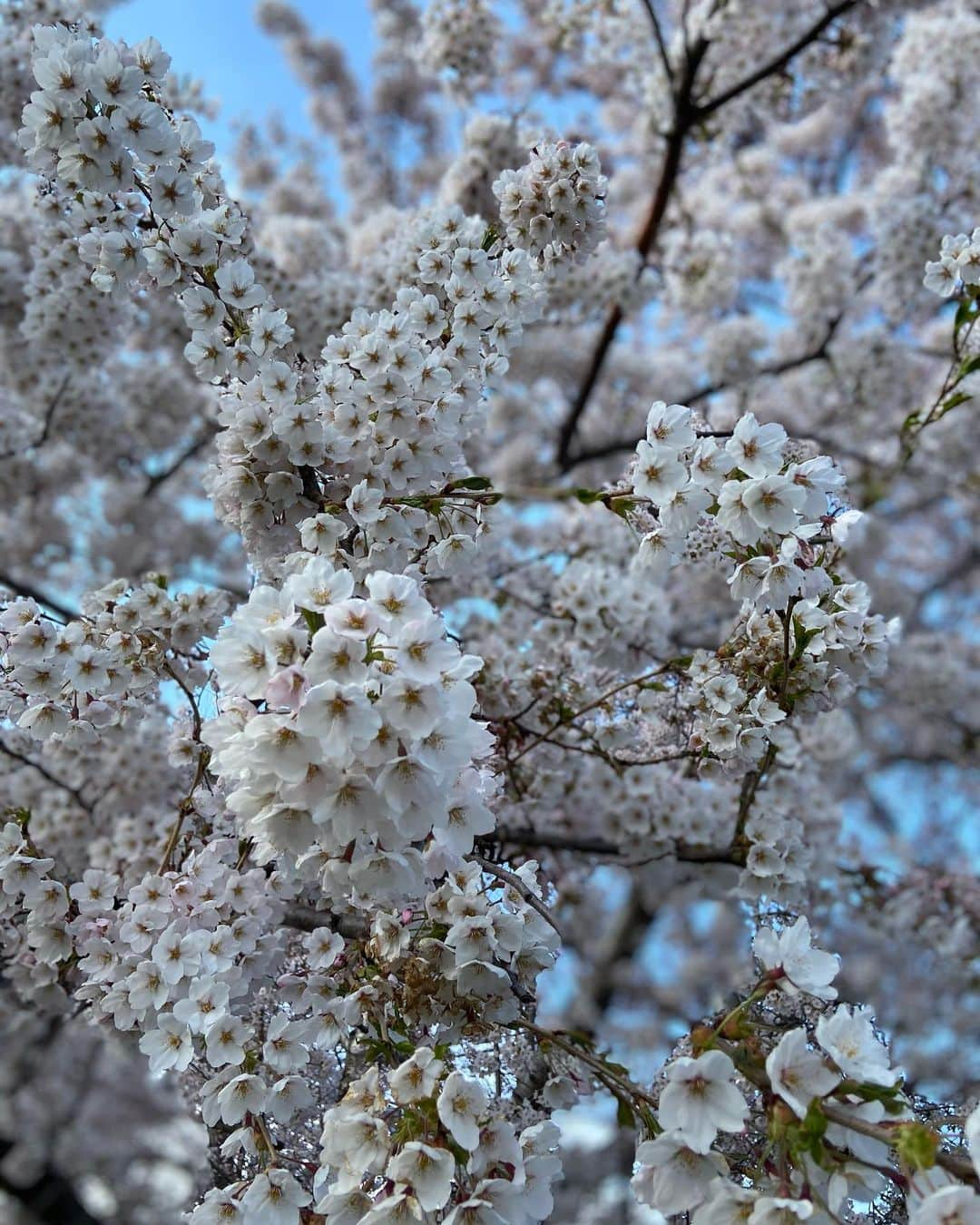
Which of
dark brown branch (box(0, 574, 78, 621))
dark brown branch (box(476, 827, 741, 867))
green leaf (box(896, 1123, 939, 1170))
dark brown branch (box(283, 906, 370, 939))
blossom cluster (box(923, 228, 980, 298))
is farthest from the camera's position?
dark brown branch (box(0, 574, 78, 621))

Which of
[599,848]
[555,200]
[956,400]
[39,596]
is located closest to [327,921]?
[599,848]

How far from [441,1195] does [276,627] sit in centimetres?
99

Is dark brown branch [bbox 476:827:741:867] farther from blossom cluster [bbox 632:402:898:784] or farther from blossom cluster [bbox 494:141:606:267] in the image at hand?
blossom cluster [bbox 494:141:606:267]

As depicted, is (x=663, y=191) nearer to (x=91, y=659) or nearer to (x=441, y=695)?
(x=91, y=659)

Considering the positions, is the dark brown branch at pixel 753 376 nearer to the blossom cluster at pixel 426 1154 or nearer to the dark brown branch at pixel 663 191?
the dark brown branch at pixel 663 191

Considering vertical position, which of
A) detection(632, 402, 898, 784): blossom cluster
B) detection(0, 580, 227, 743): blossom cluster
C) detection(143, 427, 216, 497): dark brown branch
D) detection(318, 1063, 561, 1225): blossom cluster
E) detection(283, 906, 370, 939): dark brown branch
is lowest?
detection(318, 1063, 561, 1225): blossom cluster

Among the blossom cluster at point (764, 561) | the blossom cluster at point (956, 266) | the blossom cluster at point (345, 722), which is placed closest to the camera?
the blossom cluster at point (345, 722)

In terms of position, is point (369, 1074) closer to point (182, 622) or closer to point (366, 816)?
point (366, 816)

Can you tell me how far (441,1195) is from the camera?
1603mm

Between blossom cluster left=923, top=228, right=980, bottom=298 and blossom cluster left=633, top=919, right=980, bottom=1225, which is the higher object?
blossom cluster left=923, top=228, right=980, bottom=298

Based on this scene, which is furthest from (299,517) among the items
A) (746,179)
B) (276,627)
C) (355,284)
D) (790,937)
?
(746,179)

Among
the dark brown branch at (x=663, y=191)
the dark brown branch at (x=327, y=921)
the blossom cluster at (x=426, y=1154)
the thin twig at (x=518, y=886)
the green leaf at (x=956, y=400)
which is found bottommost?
the blossom cluster at (x=426, y=1154)

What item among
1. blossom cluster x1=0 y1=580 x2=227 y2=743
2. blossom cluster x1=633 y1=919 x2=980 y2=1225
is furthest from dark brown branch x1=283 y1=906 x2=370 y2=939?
blossom cluster x1=633 y1=919 x2=980 y2=1225

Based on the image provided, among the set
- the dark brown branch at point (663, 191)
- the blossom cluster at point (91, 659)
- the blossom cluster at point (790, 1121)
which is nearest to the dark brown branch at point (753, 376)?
the dark brown branch at point (663, 191)
